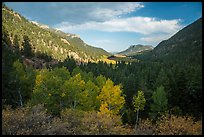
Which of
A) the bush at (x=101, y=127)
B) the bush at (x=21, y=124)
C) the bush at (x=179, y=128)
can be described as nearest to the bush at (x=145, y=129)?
the bush at (x=179, y=128)

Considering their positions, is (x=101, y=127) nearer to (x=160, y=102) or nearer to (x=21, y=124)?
(x=21, y=124)

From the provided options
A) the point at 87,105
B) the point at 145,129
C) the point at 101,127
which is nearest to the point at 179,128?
the point at 145,129

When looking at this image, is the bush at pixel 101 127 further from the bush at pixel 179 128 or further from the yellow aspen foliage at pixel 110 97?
the yellow aspen foliage at pixel 110 97

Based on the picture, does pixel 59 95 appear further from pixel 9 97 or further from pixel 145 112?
pixel 145 112

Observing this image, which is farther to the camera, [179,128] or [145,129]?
[145,129]

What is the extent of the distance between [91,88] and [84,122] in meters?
16.9

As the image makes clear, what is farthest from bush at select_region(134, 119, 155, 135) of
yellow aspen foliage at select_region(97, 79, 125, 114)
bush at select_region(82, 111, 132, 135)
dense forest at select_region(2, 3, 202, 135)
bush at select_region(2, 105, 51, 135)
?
yellow aspen foliage at select_region(97, 79, 125, 114)

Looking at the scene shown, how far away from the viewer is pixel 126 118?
4506cm

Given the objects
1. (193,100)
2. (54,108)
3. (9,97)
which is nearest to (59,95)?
(54,108)

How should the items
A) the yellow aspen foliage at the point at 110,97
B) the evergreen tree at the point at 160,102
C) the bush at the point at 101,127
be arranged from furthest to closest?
the evergreen tree at the point at 160,102 → the yellow aspen foliage at the point at 110,97 → the bush at the point at 101,127

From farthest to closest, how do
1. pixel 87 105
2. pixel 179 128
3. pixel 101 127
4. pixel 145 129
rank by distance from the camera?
1. pixel 87 105
2. pixel 145 129
3. pixel 101 127
4. pixel 179 128

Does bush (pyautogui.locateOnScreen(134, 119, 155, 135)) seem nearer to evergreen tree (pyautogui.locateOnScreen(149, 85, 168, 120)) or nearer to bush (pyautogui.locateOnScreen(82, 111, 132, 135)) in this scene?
bush (pyautogui.locateOnScreen(82, 111, 132, 135))

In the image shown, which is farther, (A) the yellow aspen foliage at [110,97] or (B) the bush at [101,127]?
(A) the yellow aspen foliage at [110,97]

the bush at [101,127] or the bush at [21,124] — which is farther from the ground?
the bush at [21,124]
